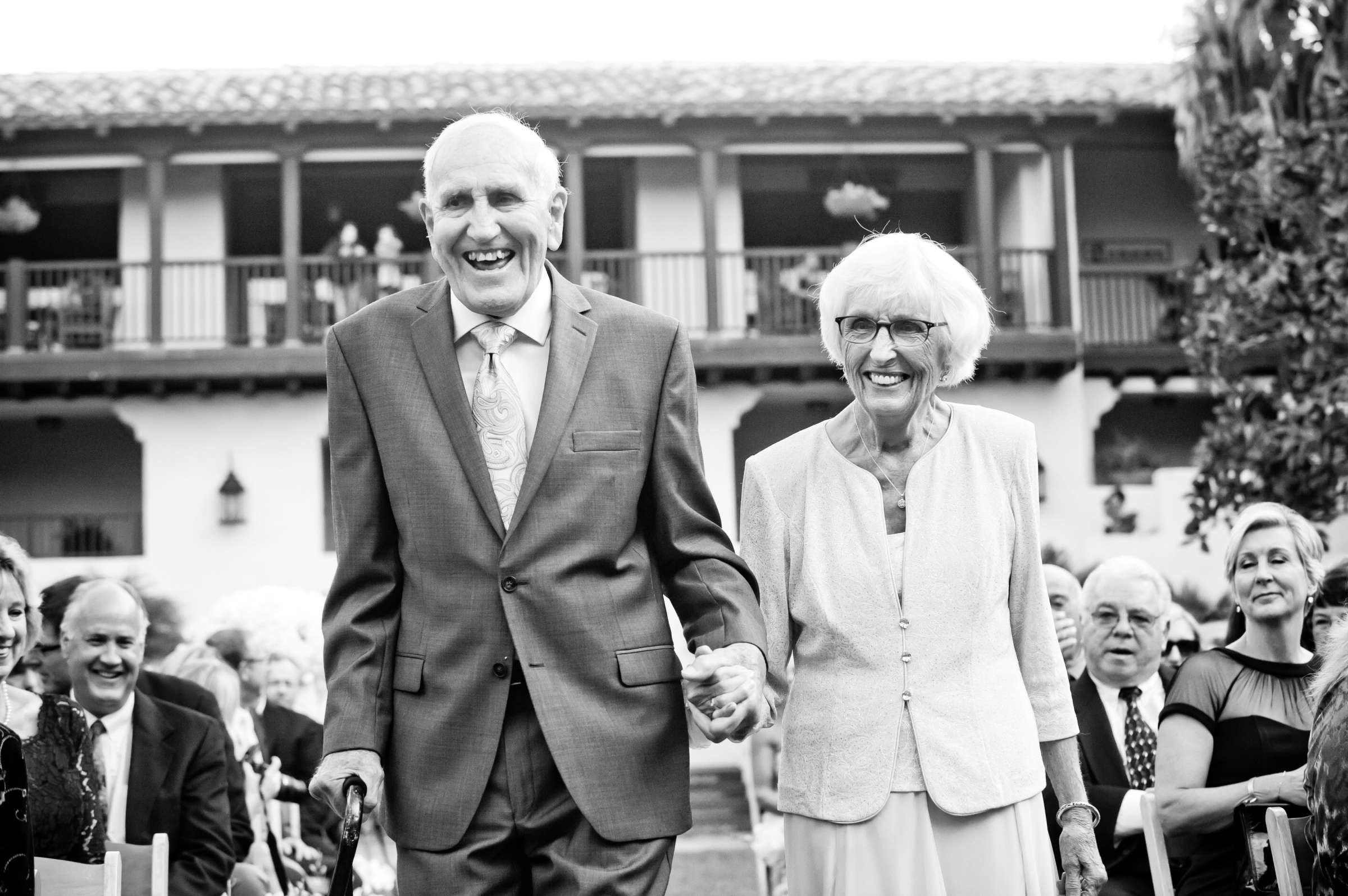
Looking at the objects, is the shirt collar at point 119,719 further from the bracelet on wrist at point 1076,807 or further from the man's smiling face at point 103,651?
the bracelet on wrist at point 1076,807

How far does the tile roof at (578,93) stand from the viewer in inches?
685

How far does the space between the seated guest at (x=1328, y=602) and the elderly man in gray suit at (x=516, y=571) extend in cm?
291

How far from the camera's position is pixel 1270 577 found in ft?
16.0

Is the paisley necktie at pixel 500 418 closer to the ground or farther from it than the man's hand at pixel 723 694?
farther from it

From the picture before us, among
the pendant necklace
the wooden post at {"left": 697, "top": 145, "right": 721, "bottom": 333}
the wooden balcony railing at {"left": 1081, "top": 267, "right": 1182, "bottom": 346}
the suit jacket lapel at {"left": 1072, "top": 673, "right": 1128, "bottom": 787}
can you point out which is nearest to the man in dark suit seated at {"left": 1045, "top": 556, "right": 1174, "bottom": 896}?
the suit jacket lapel at {"left": 1072, "top": 673, "right": 1128, "bottom": 787}

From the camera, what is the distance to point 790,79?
1862cm

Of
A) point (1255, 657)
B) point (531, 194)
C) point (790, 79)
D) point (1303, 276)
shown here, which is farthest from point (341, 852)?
point (790, 79)

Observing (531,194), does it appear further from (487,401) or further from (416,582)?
(416,582)

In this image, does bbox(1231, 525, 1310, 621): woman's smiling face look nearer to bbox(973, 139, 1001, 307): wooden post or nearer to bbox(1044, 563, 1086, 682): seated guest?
bbox(1044, 563, 1086, 682): seated guest

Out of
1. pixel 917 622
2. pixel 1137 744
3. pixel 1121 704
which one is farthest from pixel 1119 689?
pixel 917 622

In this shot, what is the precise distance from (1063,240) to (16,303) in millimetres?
11231

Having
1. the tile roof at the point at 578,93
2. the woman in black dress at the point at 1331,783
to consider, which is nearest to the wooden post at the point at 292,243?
the tile roof at the point at 578,93

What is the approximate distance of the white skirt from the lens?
120 inches

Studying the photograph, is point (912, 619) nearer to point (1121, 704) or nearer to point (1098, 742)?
point (1098, 742)
